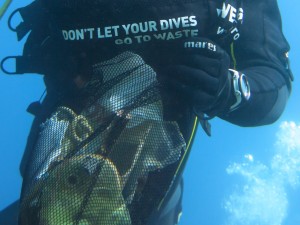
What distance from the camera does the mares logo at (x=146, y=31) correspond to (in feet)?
3.97

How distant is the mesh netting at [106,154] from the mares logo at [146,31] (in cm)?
6

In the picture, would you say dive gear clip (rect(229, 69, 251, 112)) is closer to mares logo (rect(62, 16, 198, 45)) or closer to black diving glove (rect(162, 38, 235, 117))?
black diving glove (rect(162, 38, 235, 117))

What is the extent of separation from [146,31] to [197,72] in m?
0.22

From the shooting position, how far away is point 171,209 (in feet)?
7.38

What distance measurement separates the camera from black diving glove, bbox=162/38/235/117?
3.84ft

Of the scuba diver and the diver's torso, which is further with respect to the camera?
the diver's torso

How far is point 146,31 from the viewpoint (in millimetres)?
1230

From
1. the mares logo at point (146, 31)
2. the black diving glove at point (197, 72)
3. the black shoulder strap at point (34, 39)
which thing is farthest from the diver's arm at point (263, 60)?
the black shoulder strap at point (34, 39)

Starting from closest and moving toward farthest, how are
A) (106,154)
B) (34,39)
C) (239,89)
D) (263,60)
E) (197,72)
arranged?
(106,154), (197,72), (239,89), (34,39), (263,60)

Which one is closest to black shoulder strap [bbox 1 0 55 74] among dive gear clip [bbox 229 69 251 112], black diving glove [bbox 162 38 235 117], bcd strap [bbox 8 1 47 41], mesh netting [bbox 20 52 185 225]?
bcd strap [bbox 8 1 47 41]

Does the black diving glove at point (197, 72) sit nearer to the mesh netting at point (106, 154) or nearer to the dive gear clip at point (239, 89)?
the mesh netting at point (106, 154)

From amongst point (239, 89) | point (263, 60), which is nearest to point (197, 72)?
point (239, 89)

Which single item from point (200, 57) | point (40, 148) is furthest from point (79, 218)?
point (200, 57)

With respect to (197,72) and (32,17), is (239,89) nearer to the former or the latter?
(197,72)
